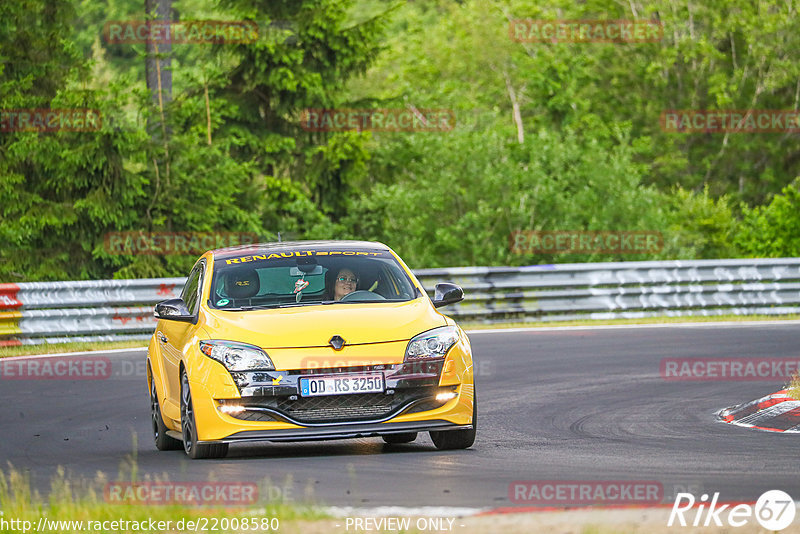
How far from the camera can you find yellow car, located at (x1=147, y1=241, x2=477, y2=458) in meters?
8.71

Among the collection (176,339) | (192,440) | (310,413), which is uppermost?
(176,339)

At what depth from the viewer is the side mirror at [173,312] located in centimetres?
957

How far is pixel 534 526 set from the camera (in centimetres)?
584

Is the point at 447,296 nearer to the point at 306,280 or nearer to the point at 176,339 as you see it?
the point at 306,280

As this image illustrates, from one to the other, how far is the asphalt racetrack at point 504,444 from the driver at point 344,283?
1109 millimetres

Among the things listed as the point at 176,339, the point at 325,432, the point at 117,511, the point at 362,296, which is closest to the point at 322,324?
the point at 325,432

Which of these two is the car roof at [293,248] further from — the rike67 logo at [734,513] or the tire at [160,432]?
the rike67 logo at [734,513]

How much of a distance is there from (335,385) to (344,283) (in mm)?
1477

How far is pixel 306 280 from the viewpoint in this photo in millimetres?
10047

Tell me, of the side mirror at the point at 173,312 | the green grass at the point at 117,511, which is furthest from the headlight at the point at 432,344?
the green grass at the point at 117,511

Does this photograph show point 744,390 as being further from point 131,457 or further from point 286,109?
point 286,109

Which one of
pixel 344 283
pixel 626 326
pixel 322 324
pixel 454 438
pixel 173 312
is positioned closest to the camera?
pixel 322 324

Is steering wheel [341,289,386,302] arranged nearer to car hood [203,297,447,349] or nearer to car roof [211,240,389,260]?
car hood [203,297,447,349]

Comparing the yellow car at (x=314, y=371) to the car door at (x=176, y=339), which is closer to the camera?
the yellow car at (x=314, y=371)
